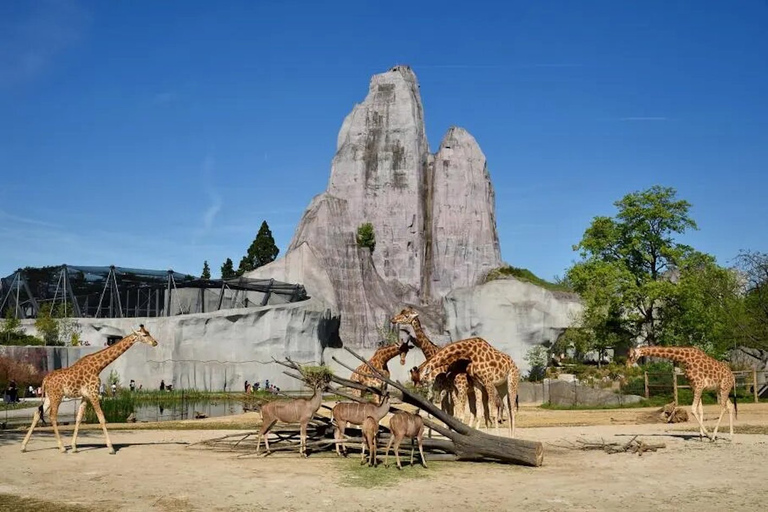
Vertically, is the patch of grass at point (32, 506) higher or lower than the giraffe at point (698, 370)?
lower

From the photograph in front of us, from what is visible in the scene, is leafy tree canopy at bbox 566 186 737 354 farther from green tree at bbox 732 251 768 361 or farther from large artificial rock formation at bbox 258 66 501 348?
large artificial rock formation at bbox 258 66 501 348

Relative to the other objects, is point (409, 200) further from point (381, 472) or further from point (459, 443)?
point (381, 472)

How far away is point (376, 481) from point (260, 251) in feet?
272

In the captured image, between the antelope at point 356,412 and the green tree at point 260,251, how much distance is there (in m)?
78.9

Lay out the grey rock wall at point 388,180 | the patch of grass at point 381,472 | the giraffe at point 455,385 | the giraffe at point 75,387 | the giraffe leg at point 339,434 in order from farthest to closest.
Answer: the grey rock wall at point 388,180 → the giraffe at point 455,385 → the giraffe at point 75,387 → the giraffe leg at point 339,434 → the patch of grass at point 381,472

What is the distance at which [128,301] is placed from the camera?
66938 mm

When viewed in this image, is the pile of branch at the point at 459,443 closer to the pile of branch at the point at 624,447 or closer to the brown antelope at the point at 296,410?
the brown antelope at the point at 296,410

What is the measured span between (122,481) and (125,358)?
4034 centimetres

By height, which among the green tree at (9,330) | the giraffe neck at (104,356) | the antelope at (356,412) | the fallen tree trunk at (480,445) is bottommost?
the fallen tree trunk at (480,445)

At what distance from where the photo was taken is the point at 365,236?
8356 centimetres

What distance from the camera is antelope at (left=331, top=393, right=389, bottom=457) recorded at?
15289 millimetres

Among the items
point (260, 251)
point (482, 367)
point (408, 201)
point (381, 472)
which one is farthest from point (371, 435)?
point (260, 251)

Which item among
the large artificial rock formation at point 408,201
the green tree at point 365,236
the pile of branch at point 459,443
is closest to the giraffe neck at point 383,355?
the pile of branch at point 459,443

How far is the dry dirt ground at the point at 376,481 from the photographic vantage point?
11672 mm
